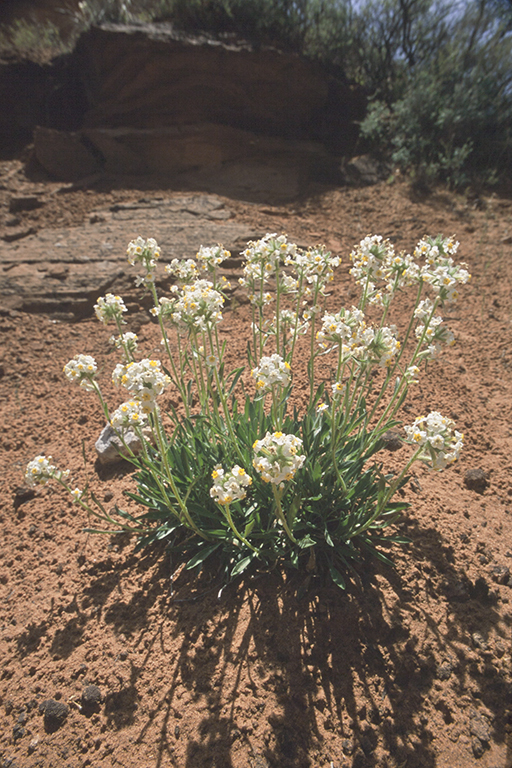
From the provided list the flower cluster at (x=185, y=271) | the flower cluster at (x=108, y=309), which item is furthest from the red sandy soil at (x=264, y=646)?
the flower cluster at (x=185, y=271)

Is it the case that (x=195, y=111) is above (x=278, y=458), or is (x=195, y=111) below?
above

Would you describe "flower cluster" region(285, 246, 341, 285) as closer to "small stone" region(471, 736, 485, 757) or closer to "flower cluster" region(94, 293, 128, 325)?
"flower cluster" region(94, 293, 128, 325)

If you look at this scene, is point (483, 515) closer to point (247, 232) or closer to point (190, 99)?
point (247, 232)

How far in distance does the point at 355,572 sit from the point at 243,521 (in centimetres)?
72

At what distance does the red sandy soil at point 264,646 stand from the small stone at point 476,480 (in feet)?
0.07

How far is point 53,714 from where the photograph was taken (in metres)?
2.35

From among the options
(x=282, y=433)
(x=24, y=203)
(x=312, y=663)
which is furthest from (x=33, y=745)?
(x=24, y=203)

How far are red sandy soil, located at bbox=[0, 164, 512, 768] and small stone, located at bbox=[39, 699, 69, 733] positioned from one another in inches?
1.2

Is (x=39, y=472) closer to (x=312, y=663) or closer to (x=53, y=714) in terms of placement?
(x=53, y=714)

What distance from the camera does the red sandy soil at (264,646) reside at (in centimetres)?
218

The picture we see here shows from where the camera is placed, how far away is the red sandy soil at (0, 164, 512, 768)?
7.14 feet

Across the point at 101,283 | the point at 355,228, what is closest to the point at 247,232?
the point at 355,228

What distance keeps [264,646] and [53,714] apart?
1.13m

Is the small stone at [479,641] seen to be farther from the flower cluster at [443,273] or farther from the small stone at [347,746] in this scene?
the flower cluster at [443,273]
